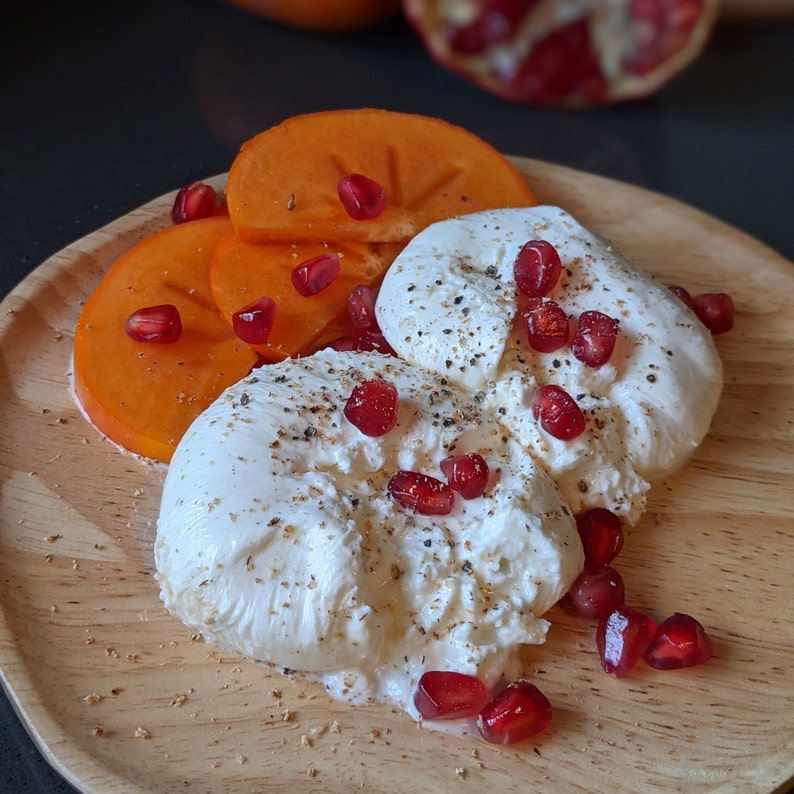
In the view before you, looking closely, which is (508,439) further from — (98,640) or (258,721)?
(98,640)

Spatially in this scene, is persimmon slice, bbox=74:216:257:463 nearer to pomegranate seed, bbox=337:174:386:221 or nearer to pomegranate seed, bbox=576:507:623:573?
pomegranate seed, bbox=337:174:386:221

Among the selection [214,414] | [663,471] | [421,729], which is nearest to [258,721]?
[421,729]

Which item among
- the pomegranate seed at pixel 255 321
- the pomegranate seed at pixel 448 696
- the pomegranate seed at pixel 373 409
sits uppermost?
the pomegranate seed at pixel 255 321

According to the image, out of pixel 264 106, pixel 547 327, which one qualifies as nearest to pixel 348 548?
pixel 547 327

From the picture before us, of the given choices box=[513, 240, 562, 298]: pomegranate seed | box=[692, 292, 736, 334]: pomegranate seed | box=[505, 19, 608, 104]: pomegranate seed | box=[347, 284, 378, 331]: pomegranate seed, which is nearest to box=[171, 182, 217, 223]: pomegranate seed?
box=[347, 284, 378, 331]: pomegranate seed

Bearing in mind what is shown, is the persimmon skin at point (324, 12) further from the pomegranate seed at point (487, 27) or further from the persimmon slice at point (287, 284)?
the persimmon slice at point (287, 284)

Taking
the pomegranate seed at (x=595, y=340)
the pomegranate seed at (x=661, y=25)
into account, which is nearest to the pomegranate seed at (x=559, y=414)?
the pomegranate seed at (x=595, y=340)
